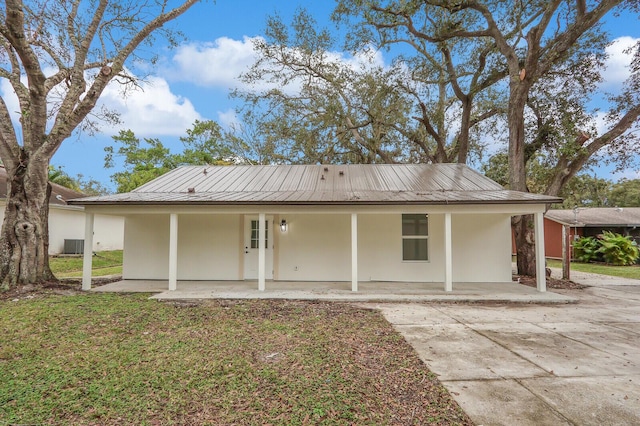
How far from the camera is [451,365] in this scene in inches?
144

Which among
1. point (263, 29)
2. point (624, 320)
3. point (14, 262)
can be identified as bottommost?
point (624, 320)

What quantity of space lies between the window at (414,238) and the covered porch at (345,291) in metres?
0.78

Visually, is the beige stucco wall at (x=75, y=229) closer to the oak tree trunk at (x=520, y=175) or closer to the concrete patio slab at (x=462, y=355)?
the concrete patio slab at (x=462, y=355)

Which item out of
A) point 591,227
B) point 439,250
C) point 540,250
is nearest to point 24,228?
point 439,250

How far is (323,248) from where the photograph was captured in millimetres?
Result: 9039

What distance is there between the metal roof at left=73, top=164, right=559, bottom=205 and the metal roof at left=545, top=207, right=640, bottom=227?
35.2 ft

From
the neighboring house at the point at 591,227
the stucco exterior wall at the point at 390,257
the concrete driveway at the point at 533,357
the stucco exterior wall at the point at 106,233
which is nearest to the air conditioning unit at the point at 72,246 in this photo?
the stucco exterior wall at the point at 106,233

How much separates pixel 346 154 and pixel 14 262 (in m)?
14.4

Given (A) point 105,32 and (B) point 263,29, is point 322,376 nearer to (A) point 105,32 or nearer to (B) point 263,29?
(A) point 105,32

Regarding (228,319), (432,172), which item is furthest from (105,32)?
(432,172)

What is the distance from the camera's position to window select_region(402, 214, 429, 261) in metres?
8.91

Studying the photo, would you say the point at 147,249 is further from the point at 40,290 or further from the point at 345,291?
the point at 345,291

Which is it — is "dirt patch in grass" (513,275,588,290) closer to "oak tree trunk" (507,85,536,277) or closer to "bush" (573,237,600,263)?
"oak tree trunk" (507,85,536,277)

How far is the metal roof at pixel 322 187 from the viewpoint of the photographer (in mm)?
7426
